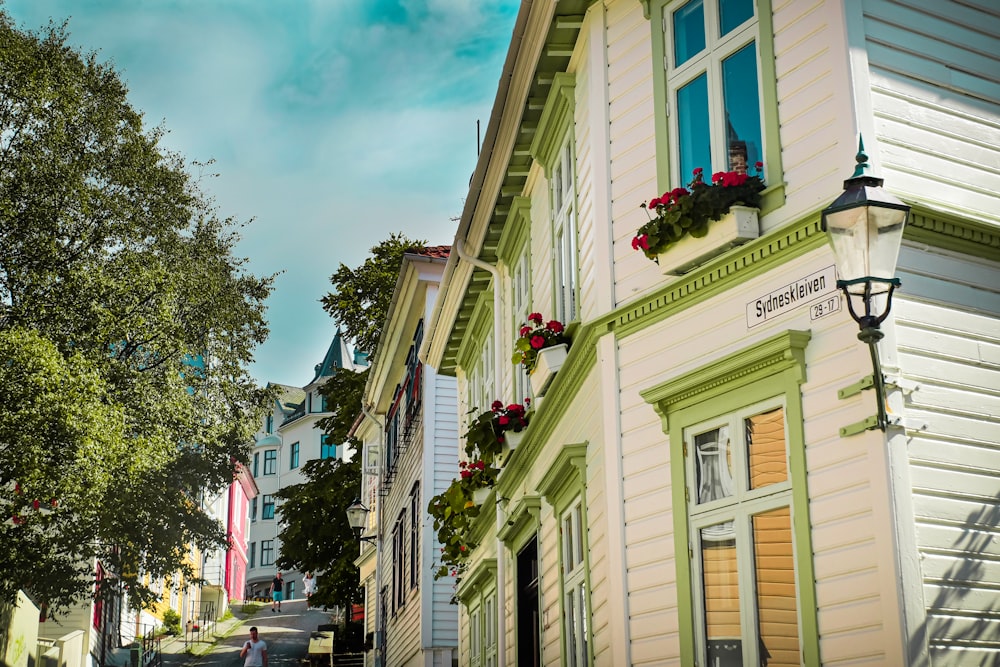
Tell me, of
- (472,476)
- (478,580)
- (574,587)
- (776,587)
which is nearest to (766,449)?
(776,587)

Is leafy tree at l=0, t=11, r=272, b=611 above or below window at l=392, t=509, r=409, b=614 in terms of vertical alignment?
above

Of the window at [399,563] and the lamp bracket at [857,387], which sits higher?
the window at [399,563]

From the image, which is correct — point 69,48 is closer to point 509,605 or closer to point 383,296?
point 383,296

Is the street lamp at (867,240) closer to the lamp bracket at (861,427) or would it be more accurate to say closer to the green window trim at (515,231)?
the lamp bracket at (861,427)

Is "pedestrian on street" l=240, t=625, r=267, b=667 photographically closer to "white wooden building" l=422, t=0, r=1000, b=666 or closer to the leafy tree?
the leafy tree

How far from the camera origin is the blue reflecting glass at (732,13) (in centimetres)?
880

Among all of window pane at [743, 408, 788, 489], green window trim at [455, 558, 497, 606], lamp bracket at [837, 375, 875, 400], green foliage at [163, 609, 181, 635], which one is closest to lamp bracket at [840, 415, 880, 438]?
lamp bracket at [837, 375, 875, 400]

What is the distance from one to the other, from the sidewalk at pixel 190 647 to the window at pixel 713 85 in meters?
31.4

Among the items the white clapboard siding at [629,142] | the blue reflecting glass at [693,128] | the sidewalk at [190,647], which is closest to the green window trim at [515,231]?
the white clapboard siding at [629,142]

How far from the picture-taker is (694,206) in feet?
27.6

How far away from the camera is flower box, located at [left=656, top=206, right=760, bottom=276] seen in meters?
8.13

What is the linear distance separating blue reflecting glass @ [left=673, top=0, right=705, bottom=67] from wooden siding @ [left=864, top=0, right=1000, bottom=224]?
4.48 ft

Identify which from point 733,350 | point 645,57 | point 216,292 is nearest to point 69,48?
point 216,292

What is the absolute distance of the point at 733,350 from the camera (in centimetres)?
823
